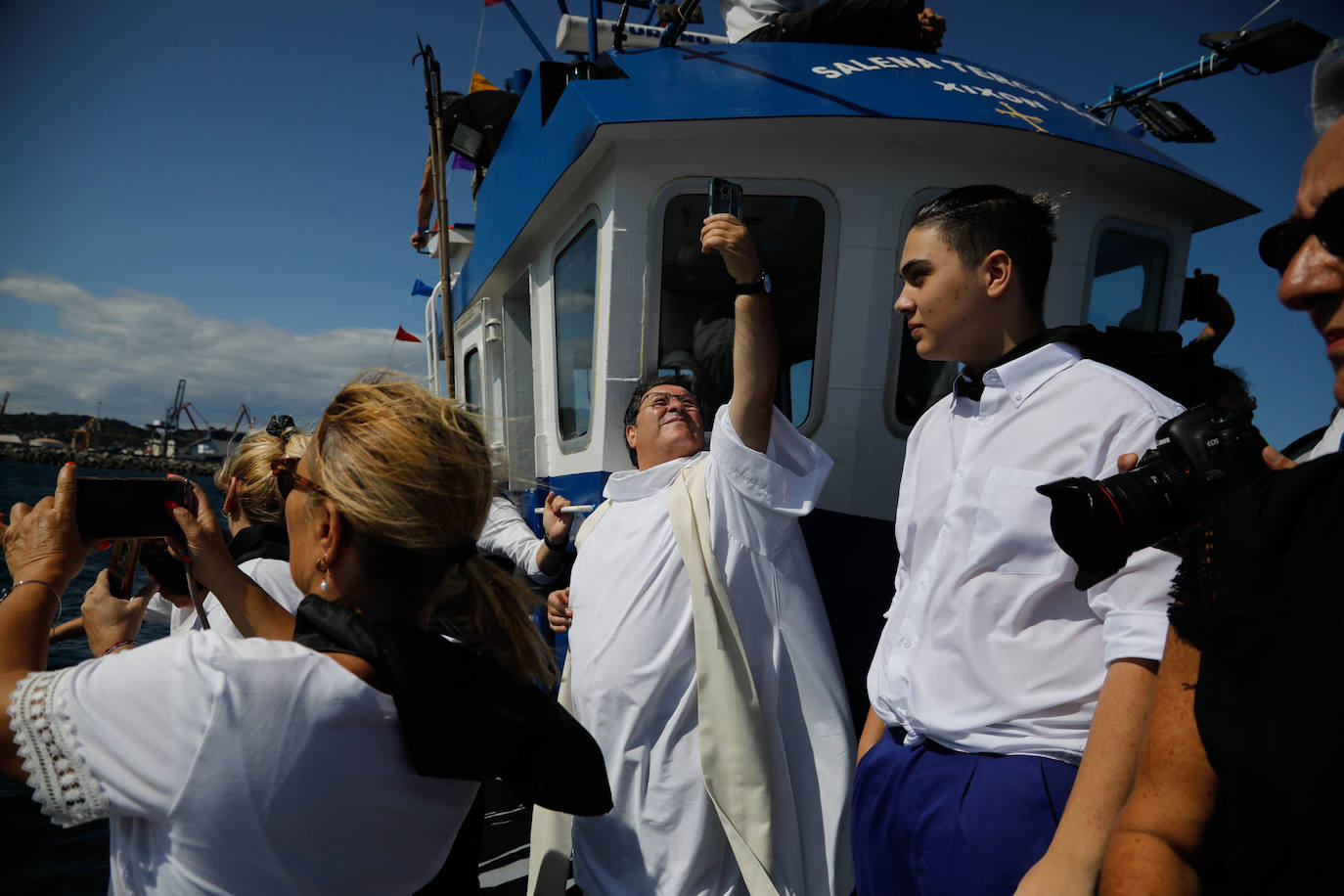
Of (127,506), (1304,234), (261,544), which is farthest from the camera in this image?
(261,544)

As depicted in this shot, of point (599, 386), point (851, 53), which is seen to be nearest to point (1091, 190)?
point (851, 53)

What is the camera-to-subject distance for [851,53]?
3102 millimetres

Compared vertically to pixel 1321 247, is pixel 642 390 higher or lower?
lower

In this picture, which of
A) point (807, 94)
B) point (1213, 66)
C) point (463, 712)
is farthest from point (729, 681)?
point (1213, 66)

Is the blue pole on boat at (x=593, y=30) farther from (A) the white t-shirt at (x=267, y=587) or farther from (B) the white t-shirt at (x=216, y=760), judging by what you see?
(B) the white t-shirt at (x=216, y=760)

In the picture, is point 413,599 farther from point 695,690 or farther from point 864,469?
point 864,469

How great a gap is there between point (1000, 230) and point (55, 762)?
1865 millimetres

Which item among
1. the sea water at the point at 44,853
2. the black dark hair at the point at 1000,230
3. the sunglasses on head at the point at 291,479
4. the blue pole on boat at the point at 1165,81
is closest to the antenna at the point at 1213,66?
the blue pole on boat at the point at 1165,81

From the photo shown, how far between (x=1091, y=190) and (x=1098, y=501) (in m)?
2.51

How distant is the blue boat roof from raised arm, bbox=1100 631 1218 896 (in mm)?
2309

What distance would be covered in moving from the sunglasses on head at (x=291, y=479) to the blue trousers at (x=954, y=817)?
1.19 m

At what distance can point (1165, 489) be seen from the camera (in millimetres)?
1054

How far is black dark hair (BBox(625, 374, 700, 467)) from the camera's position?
2.90 metres

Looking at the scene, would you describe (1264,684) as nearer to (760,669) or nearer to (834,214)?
(760,669)
